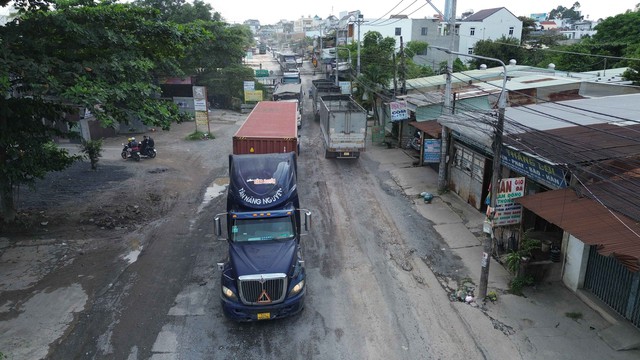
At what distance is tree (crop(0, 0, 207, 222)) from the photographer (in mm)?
12695

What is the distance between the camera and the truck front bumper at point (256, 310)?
1029 cm

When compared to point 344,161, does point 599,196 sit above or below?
above

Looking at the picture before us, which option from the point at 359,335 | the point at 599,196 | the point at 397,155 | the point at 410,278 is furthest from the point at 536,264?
the point at 397,155

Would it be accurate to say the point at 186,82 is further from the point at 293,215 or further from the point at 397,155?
the point at 293,215

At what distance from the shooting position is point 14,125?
48.5 feet

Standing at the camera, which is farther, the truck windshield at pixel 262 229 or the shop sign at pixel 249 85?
the shop sign at pixel 249 85

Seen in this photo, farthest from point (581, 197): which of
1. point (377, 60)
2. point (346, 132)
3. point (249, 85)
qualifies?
point (249, 85)

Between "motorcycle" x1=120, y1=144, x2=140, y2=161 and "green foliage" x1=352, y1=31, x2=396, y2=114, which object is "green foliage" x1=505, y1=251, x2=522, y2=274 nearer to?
"motorcycle" x1=120, y1=144, x2=140, y2=161

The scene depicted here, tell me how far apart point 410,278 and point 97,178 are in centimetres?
1676

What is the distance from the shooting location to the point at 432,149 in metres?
21.0

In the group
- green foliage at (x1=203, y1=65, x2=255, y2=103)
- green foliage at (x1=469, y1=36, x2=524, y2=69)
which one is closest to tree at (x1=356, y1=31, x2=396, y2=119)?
green foliage at (x1=203, y1=65, x2=255, y2=103)

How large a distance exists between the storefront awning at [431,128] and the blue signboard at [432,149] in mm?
984

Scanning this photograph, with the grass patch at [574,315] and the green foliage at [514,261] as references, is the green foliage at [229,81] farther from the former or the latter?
the grass patch at [574,315]

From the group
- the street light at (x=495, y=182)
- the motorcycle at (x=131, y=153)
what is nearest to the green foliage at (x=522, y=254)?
the street light at (x=495, y=182)
